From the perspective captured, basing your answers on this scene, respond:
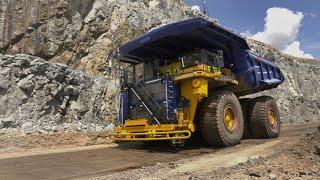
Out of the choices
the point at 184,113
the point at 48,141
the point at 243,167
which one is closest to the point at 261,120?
the point at 184,113

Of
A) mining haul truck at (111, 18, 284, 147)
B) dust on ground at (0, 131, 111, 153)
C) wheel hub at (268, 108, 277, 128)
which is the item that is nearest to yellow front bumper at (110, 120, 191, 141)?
mining haul truck at (111, 18, 284, 147)

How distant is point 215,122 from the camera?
1016cm

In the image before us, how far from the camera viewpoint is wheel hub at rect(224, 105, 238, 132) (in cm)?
1074

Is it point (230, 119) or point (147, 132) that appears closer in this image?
point (147, 132)

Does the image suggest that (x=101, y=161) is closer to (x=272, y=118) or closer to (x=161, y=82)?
(x=161, y=82)

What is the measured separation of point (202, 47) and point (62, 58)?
38.1ft

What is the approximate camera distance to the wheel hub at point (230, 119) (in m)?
10.7

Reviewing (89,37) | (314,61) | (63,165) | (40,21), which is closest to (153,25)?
(89,37)

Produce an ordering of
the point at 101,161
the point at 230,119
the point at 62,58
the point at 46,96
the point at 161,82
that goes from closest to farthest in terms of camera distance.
A: the point at 101,161, the point at 161,82, the point at 230,119, the point at 46,96, the point at 62,58

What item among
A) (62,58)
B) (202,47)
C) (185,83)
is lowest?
(185,83)

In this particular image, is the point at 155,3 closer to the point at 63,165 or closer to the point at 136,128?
the point at 136,128

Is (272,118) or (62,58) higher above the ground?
(62,58)

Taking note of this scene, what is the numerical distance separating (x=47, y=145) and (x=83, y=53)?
419 inches

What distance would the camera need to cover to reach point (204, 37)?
11117 mm
